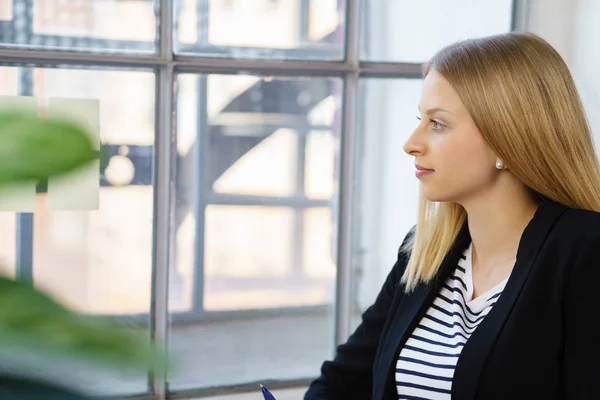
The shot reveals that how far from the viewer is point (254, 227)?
2.29 meters

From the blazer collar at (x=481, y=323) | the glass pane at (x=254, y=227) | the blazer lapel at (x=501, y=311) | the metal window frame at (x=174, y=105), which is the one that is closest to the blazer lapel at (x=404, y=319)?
the blazer collar at (x=481, y=323)

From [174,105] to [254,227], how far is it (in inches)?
16.6

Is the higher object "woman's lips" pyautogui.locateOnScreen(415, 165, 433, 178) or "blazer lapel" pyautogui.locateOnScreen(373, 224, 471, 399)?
"woman's lips" pyautogui.locateOnScreen(415, 165, 433, 178)

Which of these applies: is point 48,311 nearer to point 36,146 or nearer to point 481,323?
point 36,146

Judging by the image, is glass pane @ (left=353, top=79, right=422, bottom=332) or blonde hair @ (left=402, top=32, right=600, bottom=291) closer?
blonde hair @ (left=402, top=32, right=600, bottom=291)

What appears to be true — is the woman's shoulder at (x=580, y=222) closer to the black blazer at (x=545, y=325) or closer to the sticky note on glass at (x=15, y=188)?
the black blazer at (x=545, y=325)

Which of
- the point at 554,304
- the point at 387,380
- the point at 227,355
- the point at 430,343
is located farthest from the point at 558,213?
the point at 227,355

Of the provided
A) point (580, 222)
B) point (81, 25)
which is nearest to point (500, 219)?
point (580, 222)

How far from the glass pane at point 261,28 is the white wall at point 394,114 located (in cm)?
13

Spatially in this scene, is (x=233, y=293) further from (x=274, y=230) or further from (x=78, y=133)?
(x=78, y=133)

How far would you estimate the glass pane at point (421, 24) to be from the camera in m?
2.31

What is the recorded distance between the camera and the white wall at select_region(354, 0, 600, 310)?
91.3 inches

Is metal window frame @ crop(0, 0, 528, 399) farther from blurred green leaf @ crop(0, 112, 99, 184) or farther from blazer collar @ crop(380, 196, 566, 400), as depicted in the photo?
blurred green leaf @ crop(0, 112, 99, 184)

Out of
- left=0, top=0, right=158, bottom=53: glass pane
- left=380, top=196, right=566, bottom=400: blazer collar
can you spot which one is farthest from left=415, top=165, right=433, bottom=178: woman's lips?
left=0, top=0, right=158, bottom=53: glass pane
